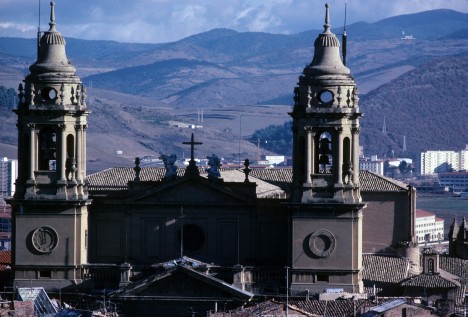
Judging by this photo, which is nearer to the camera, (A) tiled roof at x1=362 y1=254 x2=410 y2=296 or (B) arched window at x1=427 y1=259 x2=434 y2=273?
(A) tiled roof at x1=362 y1=254 x2=410 y2=296

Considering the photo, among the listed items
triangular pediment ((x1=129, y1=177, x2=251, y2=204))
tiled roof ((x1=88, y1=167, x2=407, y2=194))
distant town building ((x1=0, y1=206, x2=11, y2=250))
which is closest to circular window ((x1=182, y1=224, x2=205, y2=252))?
triangular pediment ((x1=129, y1=177, x2=251, y2=204))

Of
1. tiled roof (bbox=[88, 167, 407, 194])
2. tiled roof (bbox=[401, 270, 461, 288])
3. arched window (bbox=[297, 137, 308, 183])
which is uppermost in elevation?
arched window (bbox=[297, 137, 308, 183])

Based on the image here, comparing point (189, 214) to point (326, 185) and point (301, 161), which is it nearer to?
point (301, 161)

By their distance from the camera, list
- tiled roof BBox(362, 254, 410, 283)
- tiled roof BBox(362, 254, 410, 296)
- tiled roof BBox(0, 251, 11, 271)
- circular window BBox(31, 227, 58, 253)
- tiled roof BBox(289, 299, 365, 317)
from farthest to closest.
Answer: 1. tiled roof BBox(0, 251, 11, 271)
2. tiled roof BBox(362, 254, 410, 283)
3. tiled roof BBox(362, 254, 410, 296)
4. circular window BBox(31, 227, 58, 253)
5. tiled roof BBox(289, 299, 365, 317)

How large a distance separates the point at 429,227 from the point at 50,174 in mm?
99828

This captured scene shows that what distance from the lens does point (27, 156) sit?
70.1 m

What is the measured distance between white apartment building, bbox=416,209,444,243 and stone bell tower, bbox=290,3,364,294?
85.9 metres

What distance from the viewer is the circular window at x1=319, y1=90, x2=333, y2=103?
227 feet

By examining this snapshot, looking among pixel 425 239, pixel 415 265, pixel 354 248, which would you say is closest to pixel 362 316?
pixel 354 248

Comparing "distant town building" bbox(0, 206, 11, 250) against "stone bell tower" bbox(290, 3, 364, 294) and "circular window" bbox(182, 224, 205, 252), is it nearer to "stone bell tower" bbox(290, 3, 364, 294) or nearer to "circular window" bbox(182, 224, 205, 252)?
Answer: "circular window" bbox(182, 224, 205, 252)

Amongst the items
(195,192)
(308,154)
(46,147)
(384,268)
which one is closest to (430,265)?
(384,268)

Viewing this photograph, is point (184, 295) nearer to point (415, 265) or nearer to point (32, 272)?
point (32, 272)

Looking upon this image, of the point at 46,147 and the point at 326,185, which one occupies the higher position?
the point at 46,147

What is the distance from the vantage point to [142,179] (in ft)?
259
